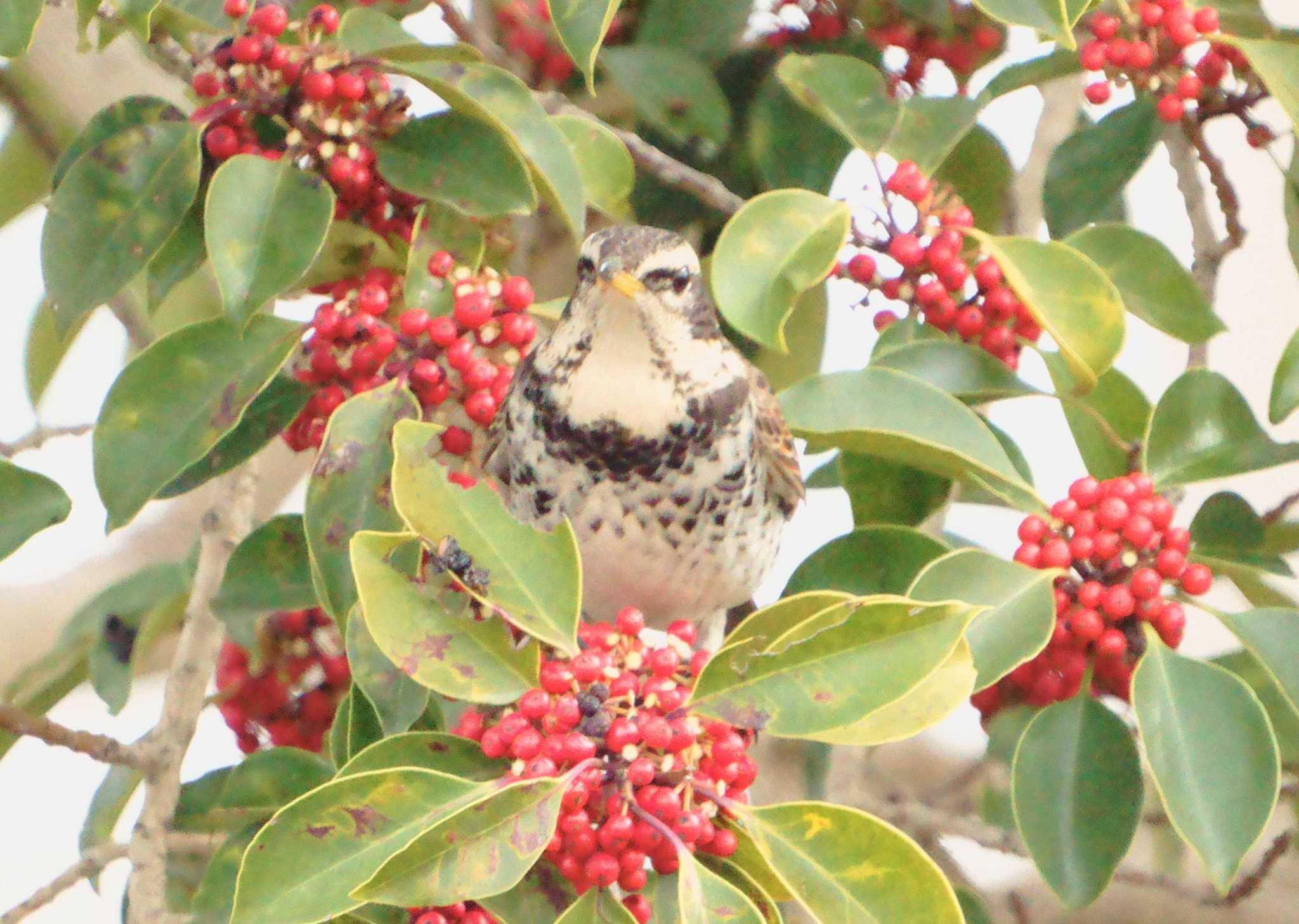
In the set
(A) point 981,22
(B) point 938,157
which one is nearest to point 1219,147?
(A) point 981,22

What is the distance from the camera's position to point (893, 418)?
1198mm

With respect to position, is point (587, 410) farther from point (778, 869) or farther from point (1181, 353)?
point (1181, 353)

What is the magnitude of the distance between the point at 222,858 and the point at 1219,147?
2.99 m

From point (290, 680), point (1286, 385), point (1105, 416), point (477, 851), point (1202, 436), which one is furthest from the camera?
point (290, 680)

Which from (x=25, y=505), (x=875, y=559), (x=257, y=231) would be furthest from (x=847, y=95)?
(x=25, y=505)

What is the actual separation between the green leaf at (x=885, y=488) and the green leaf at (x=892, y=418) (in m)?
0.17

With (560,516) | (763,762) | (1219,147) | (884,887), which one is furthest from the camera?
(1219,147)

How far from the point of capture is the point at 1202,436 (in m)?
1.37

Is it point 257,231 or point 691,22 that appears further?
point 691,22

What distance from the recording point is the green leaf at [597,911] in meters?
0.96

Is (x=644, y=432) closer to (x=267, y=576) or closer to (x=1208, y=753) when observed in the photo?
(x=267, y=576)

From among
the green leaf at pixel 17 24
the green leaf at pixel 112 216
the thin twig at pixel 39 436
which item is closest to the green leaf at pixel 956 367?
the green leaf at pixel 112 216

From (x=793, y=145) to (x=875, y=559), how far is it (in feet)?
1.88

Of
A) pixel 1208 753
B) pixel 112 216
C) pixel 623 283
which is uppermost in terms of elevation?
pixel 112 216
